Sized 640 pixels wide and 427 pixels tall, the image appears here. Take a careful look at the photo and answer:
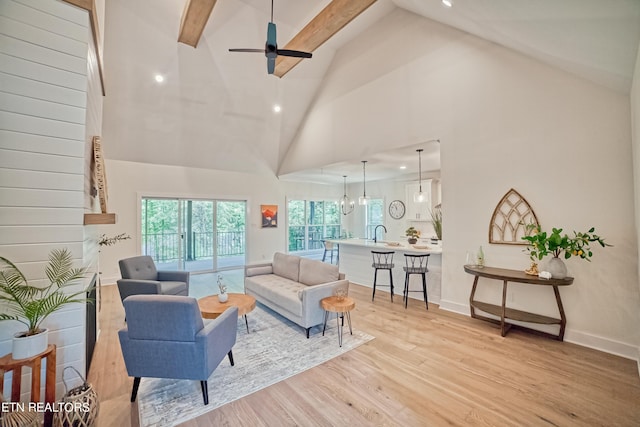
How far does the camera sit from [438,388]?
8.31 feet

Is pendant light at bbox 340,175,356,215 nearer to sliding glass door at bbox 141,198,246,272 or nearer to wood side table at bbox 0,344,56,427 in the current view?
sliding glass door at bbox 141,198,246,272

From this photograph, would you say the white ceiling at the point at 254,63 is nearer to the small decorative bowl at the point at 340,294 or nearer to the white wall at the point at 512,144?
the white wall at the point at 512,144

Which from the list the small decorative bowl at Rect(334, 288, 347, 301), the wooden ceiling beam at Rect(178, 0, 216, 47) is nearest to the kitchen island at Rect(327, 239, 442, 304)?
the small decorative bowl at Rect(334, 288, 347, 301)

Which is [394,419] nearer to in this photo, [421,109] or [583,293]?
[583,293]

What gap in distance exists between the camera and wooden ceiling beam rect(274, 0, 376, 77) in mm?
3924

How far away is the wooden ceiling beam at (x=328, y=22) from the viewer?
392 cm

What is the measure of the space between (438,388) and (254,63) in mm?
6198

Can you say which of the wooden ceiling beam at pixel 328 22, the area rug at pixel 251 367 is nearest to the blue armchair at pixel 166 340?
the area rug at pixel 251 367

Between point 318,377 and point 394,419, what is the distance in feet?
2.64

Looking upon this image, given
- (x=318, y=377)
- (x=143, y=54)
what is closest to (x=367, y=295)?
(x=318, y=377)

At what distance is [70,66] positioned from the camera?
A: 2158mm

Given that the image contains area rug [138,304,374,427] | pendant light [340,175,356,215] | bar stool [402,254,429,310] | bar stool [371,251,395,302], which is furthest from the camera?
pendant light [340,175,356,215]

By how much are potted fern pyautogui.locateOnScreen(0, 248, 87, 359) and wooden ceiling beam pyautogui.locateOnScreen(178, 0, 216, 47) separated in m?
3.66

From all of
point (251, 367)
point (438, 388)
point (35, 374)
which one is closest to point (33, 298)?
point (35, 374)
